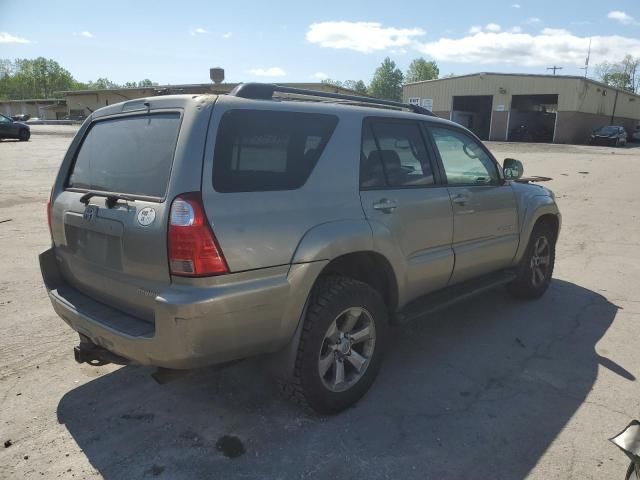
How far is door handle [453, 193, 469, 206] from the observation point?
154 inches

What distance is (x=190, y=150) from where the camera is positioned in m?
2.49

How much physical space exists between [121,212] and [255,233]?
2.44 feet

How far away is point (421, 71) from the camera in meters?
126

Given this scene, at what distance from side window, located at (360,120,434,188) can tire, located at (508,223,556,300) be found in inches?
73.9

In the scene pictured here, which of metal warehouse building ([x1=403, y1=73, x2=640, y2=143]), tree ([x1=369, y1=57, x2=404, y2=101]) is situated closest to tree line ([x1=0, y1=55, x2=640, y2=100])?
tree ([x1=369, y1=57, x2=404, y2=101])

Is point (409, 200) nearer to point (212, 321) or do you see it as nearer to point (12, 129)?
point (212, 321)

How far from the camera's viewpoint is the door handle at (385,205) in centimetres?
323

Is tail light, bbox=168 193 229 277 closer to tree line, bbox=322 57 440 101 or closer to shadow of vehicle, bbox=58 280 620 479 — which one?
shadow of vehicle, bbox=58 280 620 479

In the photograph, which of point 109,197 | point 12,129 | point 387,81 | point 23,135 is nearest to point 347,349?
point 109,197

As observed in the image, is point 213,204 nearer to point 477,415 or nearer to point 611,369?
point 477,415

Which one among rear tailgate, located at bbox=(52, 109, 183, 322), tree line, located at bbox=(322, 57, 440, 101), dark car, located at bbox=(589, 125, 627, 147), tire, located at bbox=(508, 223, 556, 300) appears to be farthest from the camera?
tree line, located at bbox=(322, 57, 440, 101)

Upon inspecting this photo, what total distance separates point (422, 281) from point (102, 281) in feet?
7.03

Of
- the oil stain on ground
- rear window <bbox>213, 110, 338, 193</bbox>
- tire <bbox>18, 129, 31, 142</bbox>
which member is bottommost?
the oil stain on ground

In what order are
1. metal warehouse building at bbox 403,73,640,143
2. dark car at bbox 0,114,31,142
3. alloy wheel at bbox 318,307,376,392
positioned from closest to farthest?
alloy wheel at bbox 318,307,376,392, dark car at bbox 0,114,31,142, metal warehouse building at bbox 403,73,640,143
